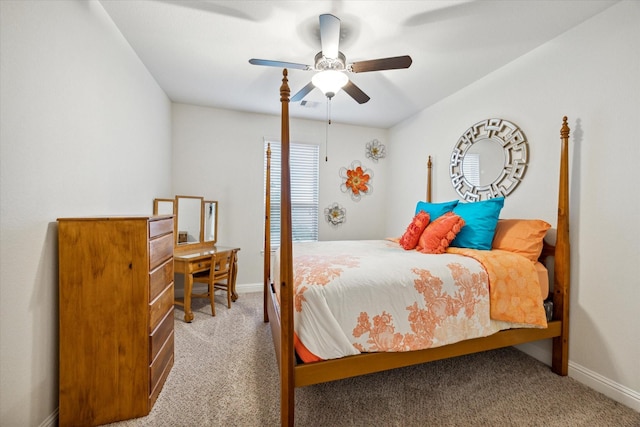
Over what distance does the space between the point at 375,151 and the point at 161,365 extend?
3.82m

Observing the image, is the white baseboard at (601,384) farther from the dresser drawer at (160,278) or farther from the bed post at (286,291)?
the dresser drawer at (160,278)

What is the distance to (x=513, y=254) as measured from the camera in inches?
76.3

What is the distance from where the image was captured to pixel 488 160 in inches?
103

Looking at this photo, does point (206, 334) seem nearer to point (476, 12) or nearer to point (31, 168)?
point (31, 168)

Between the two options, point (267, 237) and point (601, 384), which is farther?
point (267, 237)

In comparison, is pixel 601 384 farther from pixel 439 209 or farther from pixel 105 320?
→ pixel 105 320

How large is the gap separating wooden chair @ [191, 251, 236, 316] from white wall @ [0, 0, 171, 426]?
1242 millimetres

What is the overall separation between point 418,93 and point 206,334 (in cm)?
340

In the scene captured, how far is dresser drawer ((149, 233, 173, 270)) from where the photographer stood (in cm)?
157

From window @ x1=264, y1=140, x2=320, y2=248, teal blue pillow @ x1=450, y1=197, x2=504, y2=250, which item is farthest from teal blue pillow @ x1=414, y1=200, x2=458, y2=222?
window @ x1=264, y1=140, x2=320, y2=248

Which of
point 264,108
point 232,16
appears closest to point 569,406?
point 232,16

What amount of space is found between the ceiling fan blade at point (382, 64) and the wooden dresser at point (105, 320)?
5.61 feet

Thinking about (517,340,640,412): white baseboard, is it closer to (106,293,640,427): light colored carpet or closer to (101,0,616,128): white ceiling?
(106,293,640,427): light colored carpet

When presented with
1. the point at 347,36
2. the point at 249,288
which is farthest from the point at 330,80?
the point at 249,288
